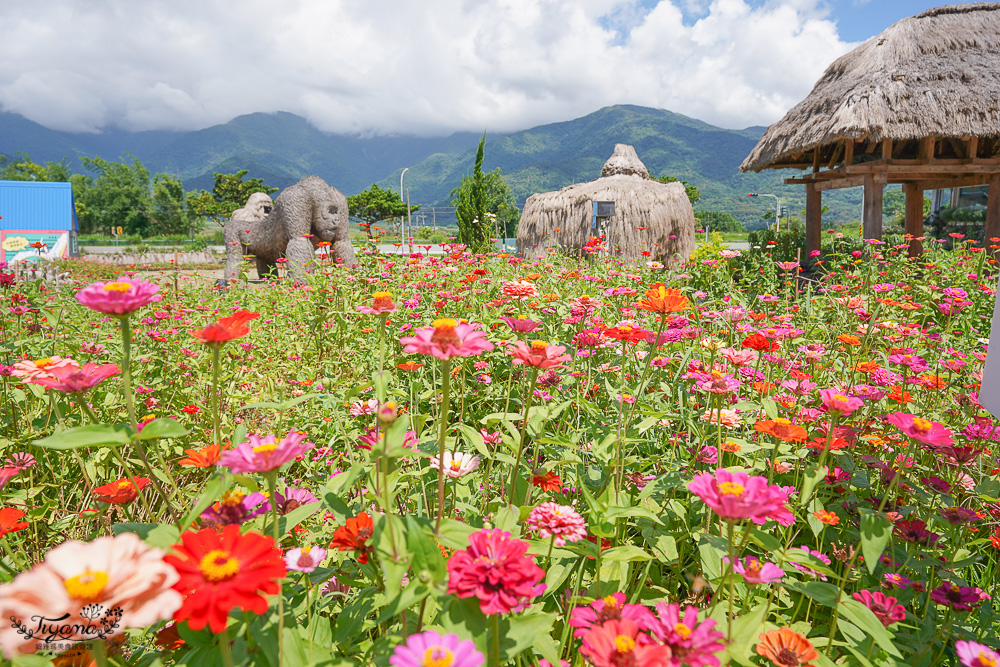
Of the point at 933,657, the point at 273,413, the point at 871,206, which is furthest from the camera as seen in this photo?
the point at 871,206

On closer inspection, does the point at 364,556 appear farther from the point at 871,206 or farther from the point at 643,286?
the point at 871,206

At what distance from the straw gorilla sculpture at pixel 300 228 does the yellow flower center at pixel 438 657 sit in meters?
6.36

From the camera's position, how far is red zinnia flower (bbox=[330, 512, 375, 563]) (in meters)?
0.75

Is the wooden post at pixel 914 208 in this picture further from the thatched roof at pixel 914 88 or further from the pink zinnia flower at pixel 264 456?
the pink zinnia flower at pixel 264 456

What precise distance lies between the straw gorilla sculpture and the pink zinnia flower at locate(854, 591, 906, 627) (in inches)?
253

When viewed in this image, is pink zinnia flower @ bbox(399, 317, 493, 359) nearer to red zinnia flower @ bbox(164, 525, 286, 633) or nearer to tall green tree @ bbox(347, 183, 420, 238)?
red zinnia flower @ bbox(164, 525, 286, 633)

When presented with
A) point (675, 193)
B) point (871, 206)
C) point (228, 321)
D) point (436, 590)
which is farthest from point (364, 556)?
point (675, 193)

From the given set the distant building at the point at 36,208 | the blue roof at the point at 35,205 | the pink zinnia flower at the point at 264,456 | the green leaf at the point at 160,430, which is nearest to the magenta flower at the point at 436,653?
the pink zinnia flower at the point at 264,456

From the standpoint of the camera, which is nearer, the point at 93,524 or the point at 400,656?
the point at 400,656

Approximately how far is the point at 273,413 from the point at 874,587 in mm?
2293

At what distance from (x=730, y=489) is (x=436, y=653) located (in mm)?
443

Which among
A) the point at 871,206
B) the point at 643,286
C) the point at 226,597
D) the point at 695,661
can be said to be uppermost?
the point at 871,206

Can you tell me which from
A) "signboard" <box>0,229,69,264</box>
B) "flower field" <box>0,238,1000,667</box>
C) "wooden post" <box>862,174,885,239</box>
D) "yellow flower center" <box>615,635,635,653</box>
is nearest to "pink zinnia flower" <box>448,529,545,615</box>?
"flower field" <box>0,238,1000,667</box>

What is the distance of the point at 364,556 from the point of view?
76cm
